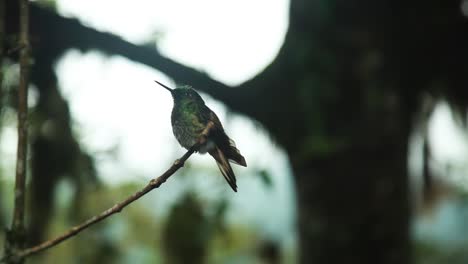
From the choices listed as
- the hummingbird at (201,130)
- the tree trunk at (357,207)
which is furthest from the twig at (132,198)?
the tree trunk at (357,207)

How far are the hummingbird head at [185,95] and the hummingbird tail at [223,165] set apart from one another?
2.6 inches

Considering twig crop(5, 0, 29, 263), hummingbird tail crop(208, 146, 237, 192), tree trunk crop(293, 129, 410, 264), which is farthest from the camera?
tree trunk crop(293, 129, 410, 264)

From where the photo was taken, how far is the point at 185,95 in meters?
0.67

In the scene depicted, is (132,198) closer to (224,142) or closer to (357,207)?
(224,142)

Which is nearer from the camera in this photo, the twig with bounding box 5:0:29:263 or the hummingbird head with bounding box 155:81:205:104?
the hummingbird head with bounding box 155:81:205:104

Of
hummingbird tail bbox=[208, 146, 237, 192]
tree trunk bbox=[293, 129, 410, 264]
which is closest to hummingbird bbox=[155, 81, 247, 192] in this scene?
hummingbird tail bbox=[208, 146, 237, 192]

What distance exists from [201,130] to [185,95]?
0.16ft

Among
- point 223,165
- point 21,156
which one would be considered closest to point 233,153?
point 223,165

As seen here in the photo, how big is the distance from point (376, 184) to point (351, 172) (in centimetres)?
15

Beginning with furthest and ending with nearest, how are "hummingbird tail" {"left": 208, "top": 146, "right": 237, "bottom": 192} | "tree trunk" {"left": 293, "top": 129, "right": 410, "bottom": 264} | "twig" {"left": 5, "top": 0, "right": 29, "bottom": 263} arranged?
"tree trunk" {"left": 293, "top": 129, "right": 410, "bottom": 264} < "twig" {"left": 5, "top": 0, "right": 29, "bottom": 263} < "hummingbird tail" {"left": 208, "top": 146, "right": 237, "bottom": 192}

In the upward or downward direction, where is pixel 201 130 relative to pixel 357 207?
upward

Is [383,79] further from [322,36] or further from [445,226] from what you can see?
[445,226]

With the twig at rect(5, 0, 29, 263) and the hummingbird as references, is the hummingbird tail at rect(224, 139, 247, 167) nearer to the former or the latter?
the hummingbird

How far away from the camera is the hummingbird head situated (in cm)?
66
